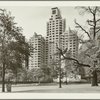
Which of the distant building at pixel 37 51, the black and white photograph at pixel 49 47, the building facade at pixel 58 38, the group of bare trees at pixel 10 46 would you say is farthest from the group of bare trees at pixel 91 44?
the group of bare trees at pixel 10 46

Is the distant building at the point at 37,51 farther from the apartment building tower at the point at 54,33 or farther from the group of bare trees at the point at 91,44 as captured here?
the group of bare trees at the point at 91,44

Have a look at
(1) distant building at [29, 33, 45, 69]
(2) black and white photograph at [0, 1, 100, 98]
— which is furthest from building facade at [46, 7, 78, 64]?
(1) distant building at [29, 33, 45, 69]

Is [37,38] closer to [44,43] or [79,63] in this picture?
[44,43]

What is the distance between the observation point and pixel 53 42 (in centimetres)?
786

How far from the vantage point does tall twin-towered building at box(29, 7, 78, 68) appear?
7828 millimetres

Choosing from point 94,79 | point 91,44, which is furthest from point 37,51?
point 94,79

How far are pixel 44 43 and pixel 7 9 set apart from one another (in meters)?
1.00

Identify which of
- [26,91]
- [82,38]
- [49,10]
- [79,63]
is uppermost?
[49,10]

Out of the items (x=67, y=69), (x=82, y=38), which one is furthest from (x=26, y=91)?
(x=82, y=38)

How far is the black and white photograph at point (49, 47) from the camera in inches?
304

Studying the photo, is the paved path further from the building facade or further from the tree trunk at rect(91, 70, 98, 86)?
the building facade

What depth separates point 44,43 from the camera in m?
7.85

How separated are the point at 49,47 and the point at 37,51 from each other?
0.84 feet
